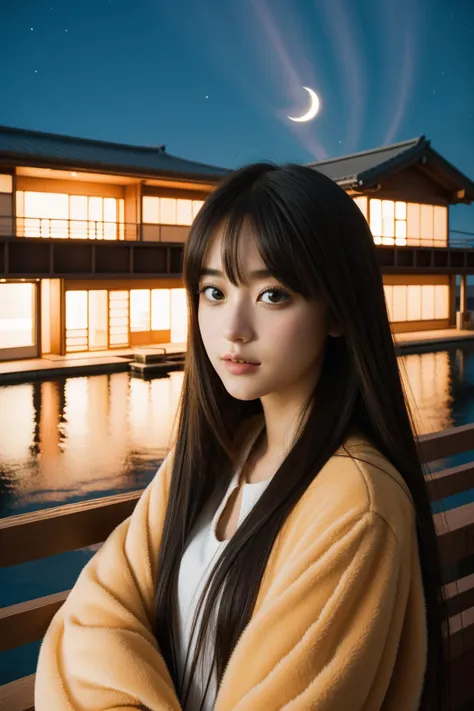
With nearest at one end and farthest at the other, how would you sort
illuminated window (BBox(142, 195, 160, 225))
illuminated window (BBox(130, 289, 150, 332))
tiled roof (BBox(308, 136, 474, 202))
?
1. illuminated window (BBox(130, 289, 150, 332))
2. illuminated window (BBox(142, 195, 160, 225))
3. tiled roof (BBox(308, 136, 474, 202))

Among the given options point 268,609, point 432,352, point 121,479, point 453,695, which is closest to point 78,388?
point 121,479

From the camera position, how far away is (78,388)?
16953mm

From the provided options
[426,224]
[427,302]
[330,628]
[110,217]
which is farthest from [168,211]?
[330,628]

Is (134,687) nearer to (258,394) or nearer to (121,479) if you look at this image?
(258,394)

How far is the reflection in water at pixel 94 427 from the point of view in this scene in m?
9.48

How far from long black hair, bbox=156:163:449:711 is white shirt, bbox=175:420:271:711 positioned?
3 centimetres

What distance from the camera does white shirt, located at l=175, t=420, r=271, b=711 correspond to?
1.70 m

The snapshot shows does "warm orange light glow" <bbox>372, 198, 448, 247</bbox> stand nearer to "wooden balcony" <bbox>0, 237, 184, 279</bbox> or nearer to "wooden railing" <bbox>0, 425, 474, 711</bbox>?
"wooden balcony" <bbox>0, 237, 184, 279</bbox>

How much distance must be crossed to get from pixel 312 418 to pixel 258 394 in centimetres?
14

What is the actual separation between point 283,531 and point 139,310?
23.3 metres

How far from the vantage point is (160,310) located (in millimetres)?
25219

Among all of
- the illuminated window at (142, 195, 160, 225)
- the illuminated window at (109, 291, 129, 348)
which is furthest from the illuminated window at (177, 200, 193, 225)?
the illuminated window at (109, 291, 129, 348)

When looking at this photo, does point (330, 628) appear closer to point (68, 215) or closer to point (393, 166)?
point (68, 215)

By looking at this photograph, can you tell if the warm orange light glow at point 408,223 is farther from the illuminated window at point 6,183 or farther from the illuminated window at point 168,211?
the illuminated window at point 6,183
